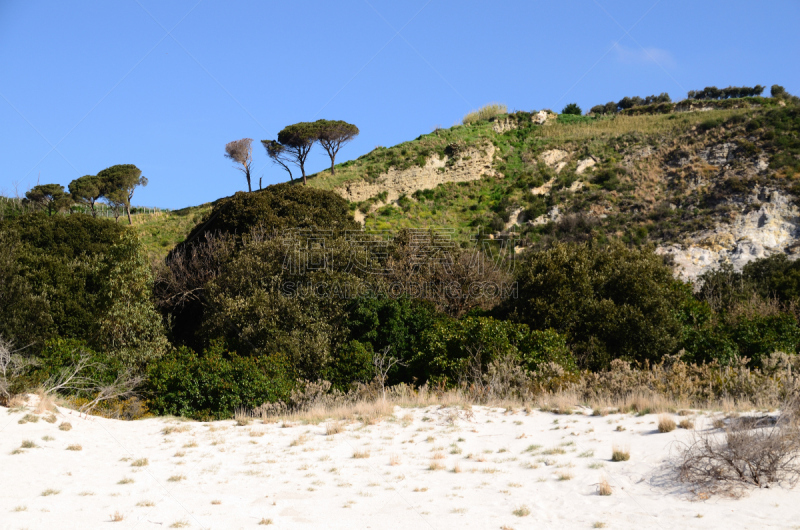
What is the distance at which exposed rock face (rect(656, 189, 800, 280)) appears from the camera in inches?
1474

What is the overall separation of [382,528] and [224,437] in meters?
6.50

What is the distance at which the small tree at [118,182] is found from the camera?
53253 mm

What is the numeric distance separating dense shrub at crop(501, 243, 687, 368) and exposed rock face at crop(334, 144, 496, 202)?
3171 cm

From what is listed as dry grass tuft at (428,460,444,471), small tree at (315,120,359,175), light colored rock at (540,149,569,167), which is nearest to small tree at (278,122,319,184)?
small tree at (315,120,359,175)

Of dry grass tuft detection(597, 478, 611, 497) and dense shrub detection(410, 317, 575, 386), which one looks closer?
dry grass tuft detection(597, 478, 611, 497)

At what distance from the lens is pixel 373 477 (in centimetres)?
1027

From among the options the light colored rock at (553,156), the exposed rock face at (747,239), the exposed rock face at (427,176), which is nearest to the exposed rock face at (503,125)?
the exposed rock face at (427,176)

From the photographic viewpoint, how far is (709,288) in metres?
30.3

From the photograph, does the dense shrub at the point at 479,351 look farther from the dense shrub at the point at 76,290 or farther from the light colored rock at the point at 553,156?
the light colored rock at the point at 553,156

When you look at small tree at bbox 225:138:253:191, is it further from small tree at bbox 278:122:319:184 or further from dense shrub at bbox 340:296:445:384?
dense shrub at bbox 340:296:445:384

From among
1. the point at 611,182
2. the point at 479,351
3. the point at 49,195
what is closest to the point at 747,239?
the point at 611,182

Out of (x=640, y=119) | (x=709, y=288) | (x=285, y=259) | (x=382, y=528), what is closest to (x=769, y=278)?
(x=709, y=288)

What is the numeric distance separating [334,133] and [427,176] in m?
9.36

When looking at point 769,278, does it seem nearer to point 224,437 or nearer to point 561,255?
point 561,255
